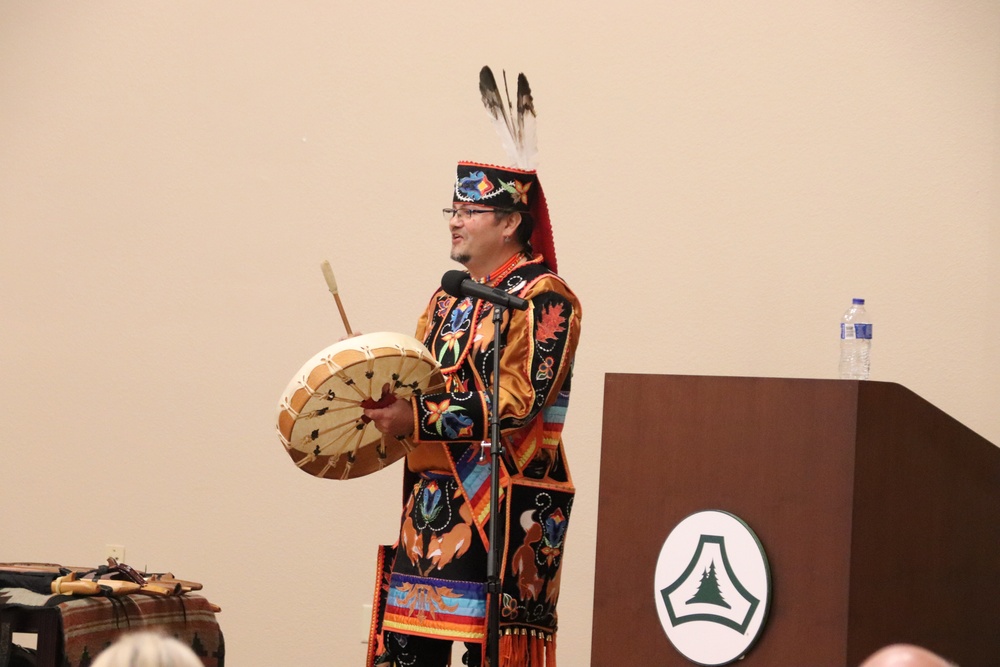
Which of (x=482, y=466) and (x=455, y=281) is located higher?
(x=455, y=281)

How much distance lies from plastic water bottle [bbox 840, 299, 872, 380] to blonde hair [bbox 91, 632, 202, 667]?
2738 mm

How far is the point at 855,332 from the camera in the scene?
3578mm

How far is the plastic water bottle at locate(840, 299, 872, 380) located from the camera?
11.8 ft

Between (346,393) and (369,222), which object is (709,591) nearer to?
(346,393)

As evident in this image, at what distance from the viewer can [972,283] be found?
3.78m

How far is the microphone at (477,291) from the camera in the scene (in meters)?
2.57

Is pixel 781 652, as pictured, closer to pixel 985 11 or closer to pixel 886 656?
pixel 886 656

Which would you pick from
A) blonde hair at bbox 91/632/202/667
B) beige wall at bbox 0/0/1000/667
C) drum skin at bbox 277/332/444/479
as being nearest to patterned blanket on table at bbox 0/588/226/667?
drum skin at bbox 277/332/444/479

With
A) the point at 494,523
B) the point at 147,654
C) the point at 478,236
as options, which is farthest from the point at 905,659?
the point at 478,236

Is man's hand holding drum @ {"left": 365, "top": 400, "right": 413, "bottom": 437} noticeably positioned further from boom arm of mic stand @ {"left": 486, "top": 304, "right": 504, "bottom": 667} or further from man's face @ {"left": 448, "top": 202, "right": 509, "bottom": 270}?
man's face @ {"left": 448, "top": 202, "right": 509, "bottom": 270}

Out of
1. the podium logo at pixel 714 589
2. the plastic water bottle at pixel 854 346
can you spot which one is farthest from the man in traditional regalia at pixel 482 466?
the plastic water bottle at pixel 854 346

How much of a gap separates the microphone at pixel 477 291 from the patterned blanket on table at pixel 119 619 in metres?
1.34

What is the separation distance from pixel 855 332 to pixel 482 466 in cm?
128

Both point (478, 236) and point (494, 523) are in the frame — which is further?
point (478, 236)
